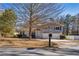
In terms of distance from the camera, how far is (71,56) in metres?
56.0

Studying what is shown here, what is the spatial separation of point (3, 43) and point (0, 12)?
0.50 meters

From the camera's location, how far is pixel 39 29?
56094 mm

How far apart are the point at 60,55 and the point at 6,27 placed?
98 centimetres

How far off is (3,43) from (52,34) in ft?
2.63

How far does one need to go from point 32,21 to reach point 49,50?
54cm

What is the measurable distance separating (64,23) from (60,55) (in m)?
0.52

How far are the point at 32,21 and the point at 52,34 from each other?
38 centimetres

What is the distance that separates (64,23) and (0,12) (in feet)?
3.43

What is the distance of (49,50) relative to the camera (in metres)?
56.1

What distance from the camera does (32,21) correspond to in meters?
56.1

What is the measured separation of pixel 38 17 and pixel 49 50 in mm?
560

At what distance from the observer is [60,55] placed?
56.0m

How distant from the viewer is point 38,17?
56094mm

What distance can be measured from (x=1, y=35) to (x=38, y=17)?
2.17 feet
